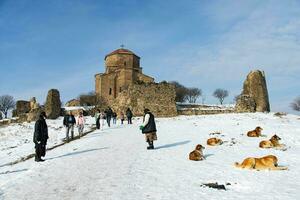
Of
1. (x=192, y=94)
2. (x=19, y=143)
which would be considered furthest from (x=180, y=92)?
(x=19, y=143)

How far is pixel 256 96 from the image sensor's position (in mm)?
40812

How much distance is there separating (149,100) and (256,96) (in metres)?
16.2

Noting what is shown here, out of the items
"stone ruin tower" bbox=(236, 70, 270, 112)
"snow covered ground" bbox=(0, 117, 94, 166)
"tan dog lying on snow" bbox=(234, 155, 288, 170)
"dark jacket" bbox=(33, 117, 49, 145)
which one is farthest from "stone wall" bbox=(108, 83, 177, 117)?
"tan dog lying on snow" bbox=(234, 155, 288, 170)

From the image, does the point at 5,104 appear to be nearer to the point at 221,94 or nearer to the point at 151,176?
the point at 221,94

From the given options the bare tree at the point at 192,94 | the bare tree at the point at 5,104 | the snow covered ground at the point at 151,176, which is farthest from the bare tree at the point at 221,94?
the snow covered ground at the point at 151,176

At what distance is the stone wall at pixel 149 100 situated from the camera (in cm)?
5209

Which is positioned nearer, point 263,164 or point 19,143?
point 263,164

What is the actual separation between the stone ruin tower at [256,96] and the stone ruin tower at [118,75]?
112 feet

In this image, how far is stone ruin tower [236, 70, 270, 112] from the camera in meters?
40.3

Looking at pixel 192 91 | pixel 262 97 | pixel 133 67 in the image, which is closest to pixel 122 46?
pixel 133 67

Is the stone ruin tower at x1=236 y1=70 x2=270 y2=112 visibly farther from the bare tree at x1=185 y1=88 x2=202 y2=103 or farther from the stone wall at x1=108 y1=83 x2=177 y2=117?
the bare tree at x1=185 y1=88 x2=202 y2=103

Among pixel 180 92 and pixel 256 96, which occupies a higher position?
pixel 180 92

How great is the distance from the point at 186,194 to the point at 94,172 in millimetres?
3801

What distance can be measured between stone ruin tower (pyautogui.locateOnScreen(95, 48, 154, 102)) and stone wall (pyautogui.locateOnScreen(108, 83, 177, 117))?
20.3 m
